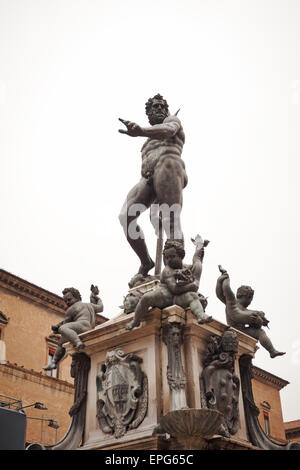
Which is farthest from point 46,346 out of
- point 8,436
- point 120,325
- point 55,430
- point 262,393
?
point 120,325

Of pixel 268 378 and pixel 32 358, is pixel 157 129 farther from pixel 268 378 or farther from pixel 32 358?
pixel 268 378

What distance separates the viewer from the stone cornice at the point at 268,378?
4013cm

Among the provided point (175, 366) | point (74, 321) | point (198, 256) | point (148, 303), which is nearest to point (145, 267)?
point (198, 256)

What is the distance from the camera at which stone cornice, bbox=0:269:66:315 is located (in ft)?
92.9

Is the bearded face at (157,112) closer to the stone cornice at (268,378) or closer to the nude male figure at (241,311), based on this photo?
the nude male figure at (241,311)

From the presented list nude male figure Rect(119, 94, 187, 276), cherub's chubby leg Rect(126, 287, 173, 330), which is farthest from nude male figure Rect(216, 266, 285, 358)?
cherub's chubby leg Rect(126, 287, 173, 330)

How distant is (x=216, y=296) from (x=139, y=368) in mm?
1417

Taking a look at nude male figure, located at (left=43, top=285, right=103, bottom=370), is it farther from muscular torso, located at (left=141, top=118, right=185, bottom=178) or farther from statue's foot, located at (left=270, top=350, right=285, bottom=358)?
statue's foot, located at (left=270, top=350, right=285, bottom=358)

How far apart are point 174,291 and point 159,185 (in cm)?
164

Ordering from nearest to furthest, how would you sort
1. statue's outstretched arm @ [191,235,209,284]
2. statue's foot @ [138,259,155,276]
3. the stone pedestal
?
the stone pedestal < statue's outstretched arm @ [191,235,209,284] < statue's foot @ [138,259,155,276]

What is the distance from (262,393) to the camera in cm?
4009

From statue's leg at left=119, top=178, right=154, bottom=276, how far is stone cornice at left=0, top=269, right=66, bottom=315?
22.4 metres

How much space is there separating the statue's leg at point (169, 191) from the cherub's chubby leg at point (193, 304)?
4.18 ft
